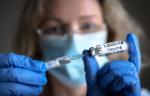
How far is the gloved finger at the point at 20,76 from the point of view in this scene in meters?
0.89

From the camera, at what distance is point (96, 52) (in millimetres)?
946

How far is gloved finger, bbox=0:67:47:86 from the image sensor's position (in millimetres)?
893

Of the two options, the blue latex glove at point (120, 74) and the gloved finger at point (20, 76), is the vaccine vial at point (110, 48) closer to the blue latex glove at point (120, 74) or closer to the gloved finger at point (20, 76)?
the blue latex glove at point (120, 74)

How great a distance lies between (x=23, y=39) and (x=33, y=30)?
79mm

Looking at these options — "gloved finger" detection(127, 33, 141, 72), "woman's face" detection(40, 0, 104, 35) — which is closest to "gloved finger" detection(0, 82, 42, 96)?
"gloved finger" detection(127, 33, 141, 72)

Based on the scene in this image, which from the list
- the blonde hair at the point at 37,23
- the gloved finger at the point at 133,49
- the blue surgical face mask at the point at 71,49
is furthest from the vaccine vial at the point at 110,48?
the blonde hair at the point at 37,23

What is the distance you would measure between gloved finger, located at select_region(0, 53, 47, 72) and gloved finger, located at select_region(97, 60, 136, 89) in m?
0.17

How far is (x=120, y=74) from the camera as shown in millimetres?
917

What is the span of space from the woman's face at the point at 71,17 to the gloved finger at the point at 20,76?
1.40 feet

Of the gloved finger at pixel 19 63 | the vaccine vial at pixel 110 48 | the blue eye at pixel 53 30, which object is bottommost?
the gloved finger at pixel 19 63

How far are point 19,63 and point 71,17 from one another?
459 millimetres

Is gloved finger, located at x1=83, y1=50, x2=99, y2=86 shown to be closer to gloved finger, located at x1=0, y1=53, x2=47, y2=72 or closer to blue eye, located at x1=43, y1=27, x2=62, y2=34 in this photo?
gloved finger, located at x1=0, y1=53, x2=47, y2=72

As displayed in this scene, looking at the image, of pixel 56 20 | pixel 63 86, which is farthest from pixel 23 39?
pixel 63 86

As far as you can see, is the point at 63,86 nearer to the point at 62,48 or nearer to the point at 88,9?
the point at 62,48
